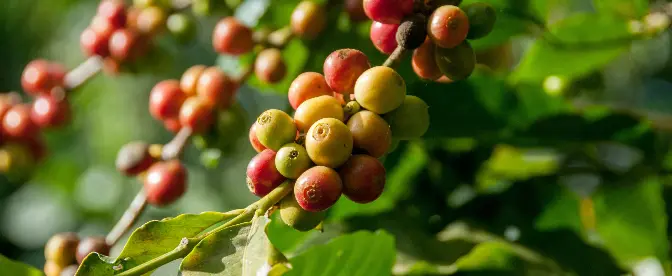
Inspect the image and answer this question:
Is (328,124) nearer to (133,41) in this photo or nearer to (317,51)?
(317,51)

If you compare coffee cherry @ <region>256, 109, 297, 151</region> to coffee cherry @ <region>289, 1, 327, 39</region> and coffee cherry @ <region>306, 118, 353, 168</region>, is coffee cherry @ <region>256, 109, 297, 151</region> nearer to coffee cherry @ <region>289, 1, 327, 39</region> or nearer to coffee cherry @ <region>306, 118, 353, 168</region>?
coffee cherry @ <region>306, 118, 353, 168</region>

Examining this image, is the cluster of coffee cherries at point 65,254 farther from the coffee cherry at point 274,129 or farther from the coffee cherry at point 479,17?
the coffee cherry at point 479,17

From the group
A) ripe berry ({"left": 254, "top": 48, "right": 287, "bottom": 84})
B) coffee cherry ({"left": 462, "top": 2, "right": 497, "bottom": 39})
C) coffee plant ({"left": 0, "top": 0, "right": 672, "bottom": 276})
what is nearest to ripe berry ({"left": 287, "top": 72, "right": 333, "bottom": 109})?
coffee plant ({"left": 0, "top": 0, "right": 672, "bottom": 276})

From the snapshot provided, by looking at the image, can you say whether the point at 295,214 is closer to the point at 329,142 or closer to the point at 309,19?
the point at 329,142

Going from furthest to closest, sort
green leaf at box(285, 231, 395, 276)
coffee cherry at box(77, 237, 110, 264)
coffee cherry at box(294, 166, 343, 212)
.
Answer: coffee cherry at box(77, 237, 110, 264) → green leaf at box(285, 231, 395, 276) → coffee cherry at box(294, 166, 343, 212)

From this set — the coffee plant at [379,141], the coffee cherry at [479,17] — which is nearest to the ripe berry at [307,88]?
the coffee plant at [379,141]

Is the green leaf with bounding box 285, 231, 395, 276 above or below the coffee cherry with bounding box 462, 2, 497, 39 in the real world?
below
